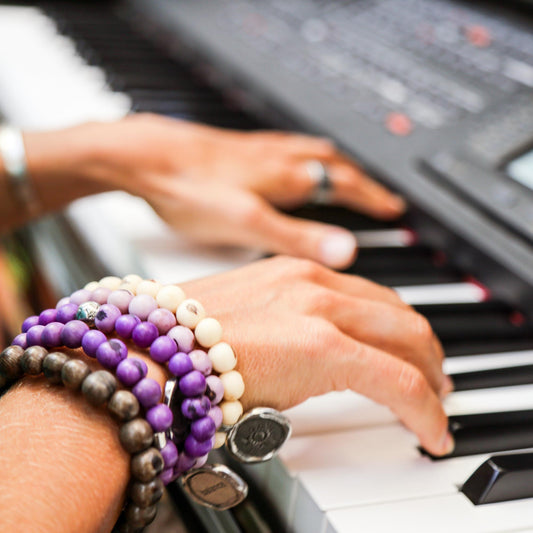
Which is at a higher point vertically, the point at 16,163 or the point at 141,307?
the point at 141,307

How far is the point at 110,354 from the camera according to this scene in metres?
0.48

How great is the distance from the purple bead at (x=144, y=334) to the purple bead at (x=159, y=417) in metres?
0.06

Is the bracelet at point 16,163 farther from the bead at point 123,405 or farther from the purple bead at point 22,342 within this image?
the bead at point 123,405

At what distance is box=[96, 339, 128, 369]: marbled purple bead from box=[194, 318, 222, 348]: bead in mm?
66

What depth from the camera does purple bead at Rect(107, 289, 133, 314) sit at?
1.73ft

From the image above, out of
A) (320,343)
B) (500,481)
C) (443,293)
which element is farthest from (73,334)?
(443,293)

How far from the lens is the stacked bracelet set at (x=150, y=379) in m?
0.47

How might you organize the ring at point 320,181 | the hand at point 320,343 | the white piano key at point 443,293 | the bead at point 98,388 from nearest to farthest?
the bead at point 98,388 → the hand at point 320,343 → the white piano key at point 443,293 → the ring at point 320,181

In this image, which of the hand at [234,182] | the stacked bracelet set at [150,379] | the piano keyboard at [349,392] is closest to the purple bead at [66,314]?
the stacked bracelet set at [150,379]

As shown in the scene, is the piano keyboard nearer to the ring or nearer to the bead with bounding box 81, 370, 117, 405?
the ring

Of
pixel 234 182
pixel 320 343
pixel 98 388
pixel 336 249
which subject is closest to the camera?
pixel 98 388

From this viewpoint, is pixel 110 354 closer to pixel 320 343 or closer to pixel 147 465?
pixel 147 465

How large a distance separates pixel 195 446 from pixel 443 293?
17.6 inches

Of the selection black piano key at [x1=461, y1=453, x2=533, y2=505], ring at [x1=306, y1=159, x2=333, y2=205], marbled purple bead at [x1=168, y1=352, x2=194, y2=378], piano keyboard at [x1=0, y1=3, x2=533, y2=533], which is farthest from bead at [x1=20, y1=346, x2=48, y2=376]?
ring at [x1=306, y1=159, x2=333, y2=205]
